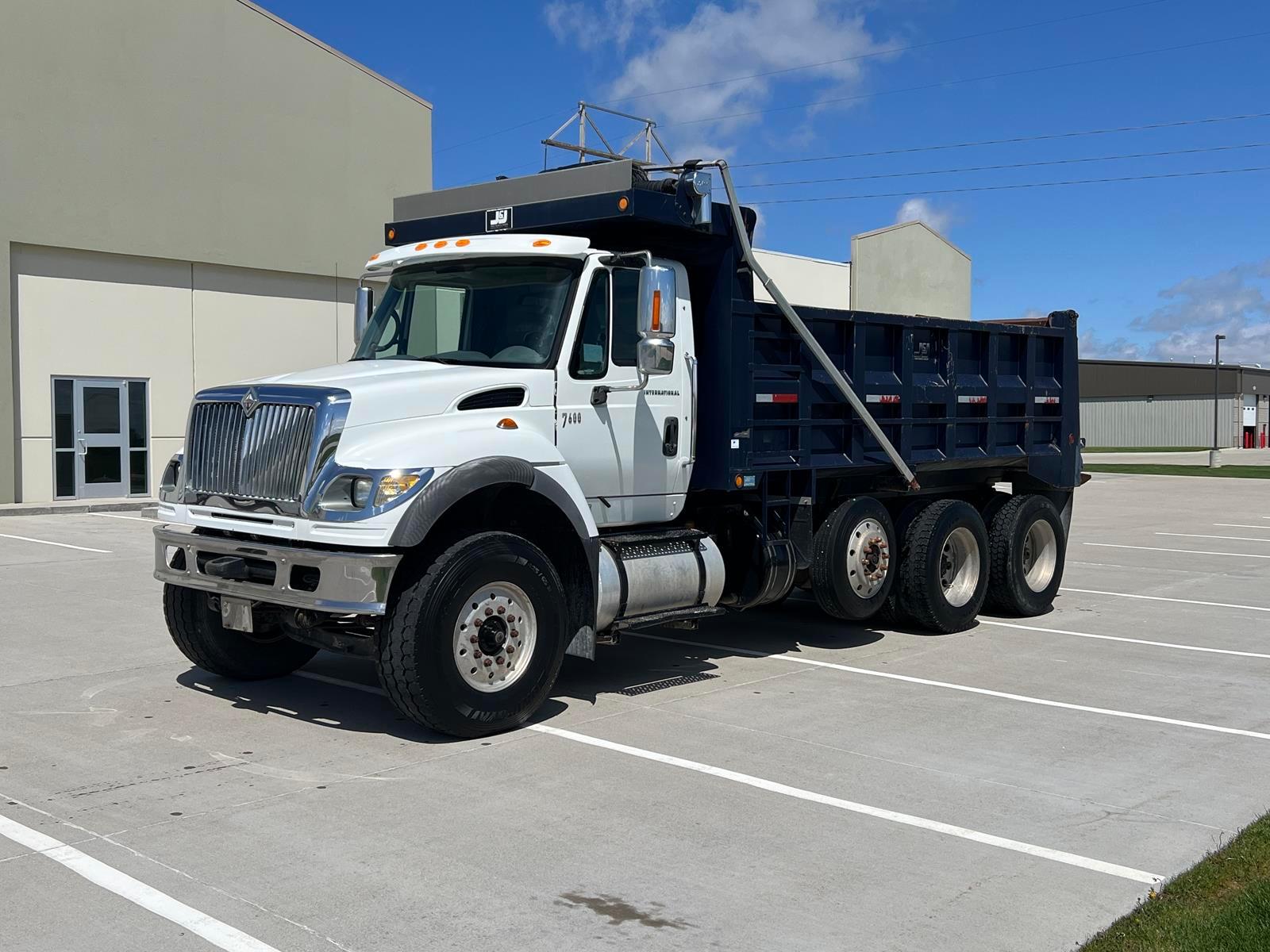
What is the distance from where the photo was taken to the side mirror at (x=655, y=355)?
7.82m

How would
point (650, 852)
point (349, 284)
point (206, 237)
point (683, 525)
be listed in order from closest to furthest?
point (650, 852)
point (683, 525)
point (206, 237)
point (349, 284)

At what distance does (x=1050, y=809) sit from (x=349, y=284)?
25.6m

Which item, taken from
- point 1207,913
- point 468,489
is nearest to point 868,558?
point 468,489

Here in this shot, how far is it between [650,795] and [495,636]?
1506 mm

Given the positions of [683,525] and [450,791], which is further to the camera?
[683,525]

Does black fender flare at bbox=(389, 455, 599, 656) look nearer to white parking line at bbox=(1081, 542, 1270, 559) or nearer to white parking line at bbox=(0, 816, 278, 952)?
white parking line at bbox=(0, 816, 278, 952)

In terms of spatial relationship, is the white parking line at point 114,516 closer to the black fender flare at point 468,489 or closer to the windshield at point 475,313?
the windshield at point 475,313

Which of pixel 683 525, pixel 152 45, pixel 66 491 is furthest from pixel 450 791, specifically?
→ pixel 152 45

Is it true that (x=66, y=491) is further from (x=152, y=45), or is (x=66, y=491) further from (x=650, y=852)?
(x=650, y=852)

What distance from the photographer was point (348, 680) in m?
8.82

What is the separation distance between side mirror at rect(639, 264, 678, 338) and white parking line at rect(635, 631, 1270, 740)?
9.96 ft

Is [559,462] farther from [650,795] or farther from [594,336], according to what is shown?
[650,795]

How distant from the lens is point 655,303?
7.85 metres

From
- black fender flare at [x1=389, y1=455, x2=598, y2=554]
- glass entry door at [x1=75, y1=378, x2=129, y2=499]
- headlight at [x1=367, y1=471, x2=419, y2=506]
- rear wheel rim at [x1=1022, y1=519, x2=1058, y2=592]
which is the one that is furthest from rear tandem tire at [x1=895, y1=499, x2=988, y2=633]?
glass entry door at [x1=75, y1=378, x2=129, y2=499]
